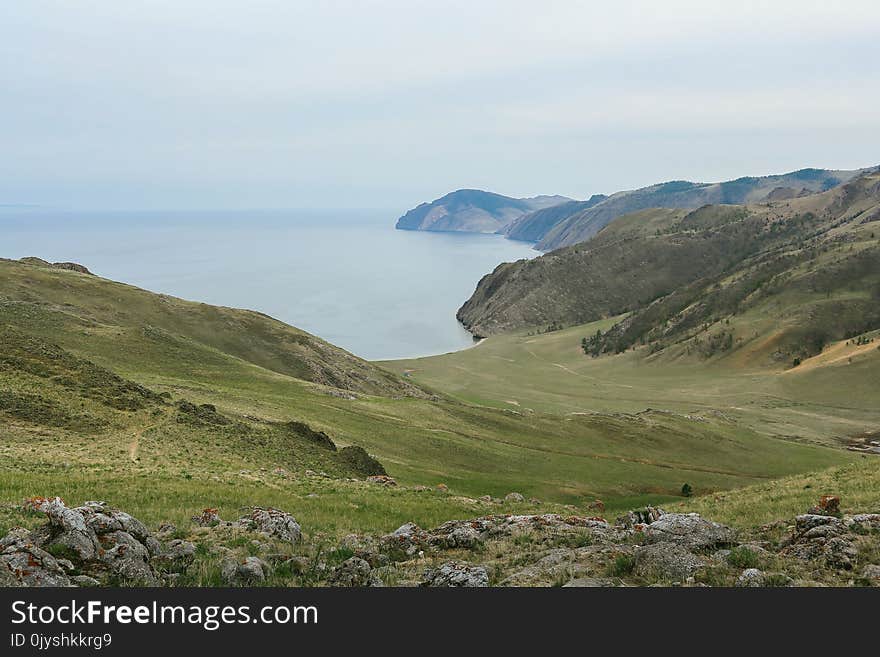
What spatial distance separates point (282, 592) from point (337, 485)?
681 inches

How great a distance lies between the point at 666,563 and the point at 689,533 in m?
3.03

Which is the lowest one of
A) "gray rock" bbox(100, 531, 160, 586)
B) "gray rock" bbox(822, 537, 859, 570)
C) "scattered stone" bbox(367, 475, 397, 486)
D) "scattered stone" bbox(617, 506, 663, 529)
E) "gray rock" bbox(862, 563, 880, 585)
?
"scattered stone" bbox(367, 475, 397, 486)

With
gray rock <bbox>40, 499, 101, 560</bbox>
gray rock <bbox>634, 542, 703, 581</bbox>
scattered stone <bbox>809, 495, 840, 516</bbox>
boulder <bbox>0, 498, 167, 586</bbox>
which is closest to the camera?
boulder <bbox>0, 498, 167, 586</bbox>

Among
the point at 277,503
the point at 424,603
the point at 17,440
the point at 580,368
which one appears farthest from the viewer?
the point at 580,368

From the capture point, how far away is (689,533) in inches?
608

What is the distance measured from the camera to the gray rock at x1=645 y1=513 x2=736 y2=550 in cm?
1482

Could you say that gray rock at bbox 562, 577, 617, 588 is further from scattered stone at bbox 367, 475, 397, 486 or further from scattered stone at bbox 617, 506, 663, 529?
scattered stone at bbox 367, 475, 397, 486

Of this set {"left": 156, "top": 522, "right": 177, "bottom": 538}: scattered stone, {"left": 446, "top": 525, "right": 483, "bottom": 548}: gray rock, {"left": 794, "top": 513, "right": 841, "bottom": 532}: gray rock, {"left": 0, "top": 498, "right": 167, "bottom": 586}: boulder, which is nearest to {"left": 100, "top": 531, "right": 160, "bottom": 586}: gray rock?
{"left": 0, "top": 498, "right": 167, "bottom": 586}: boulder

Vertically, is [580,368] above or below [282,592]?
below

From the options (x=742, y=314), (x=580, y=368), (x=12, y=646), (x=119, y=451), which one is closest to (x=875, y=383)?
(x=742, y=314)

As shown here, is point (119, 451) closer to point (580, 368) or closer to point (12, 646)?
point (12, 646)

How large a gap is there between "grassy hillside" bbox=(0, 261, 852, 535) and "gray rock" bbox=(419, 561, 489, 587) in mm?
6144

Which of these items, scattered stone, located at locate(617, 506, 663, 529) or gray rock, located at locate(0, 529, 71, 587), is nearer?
gray rock, located at locate(0, 529, 71, 587)

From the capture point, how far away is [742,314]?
16238cm
